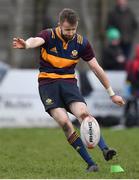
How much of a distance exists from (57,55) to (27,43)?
684 mm

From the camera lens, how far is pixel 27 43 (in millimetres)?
9609

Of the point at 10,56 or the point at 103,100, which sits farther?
the point at 10,56

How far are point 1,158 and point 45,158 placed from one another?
664mm

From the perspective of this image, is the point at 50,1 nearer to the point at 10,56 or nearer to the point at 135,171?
the point at 10,56

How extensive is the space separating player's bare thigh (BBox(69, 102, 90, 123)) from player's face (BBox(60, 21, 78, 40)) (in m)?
0.82

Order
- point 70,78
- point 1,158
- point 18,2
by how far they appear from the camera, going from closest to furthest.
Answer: point 70,78 → point 1,158 → point 18,2

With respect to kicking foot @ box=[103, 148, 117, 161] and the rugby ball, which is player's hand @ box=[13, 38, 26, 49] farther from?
kicking foot @ box=[103, 148, 117, 161]

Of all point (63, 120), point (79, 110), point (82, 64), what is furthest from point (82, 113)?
point (82, 64)

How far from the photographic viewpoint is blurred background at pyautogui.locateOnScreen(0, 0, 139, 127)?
17.9 metres

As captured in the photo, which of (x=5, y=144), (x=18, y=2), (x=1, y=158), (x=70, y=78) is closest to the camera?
(x=70, y=78)

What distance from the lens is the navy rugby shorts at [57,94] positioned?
1019cm

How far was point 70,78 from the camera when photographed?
1030 cm

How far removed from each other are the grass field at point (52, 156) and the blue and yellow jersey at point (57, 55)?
47.0 inches

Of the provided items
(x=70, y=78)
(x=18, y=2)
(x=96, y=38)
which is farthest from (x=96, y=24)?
(x=70, y=78)
